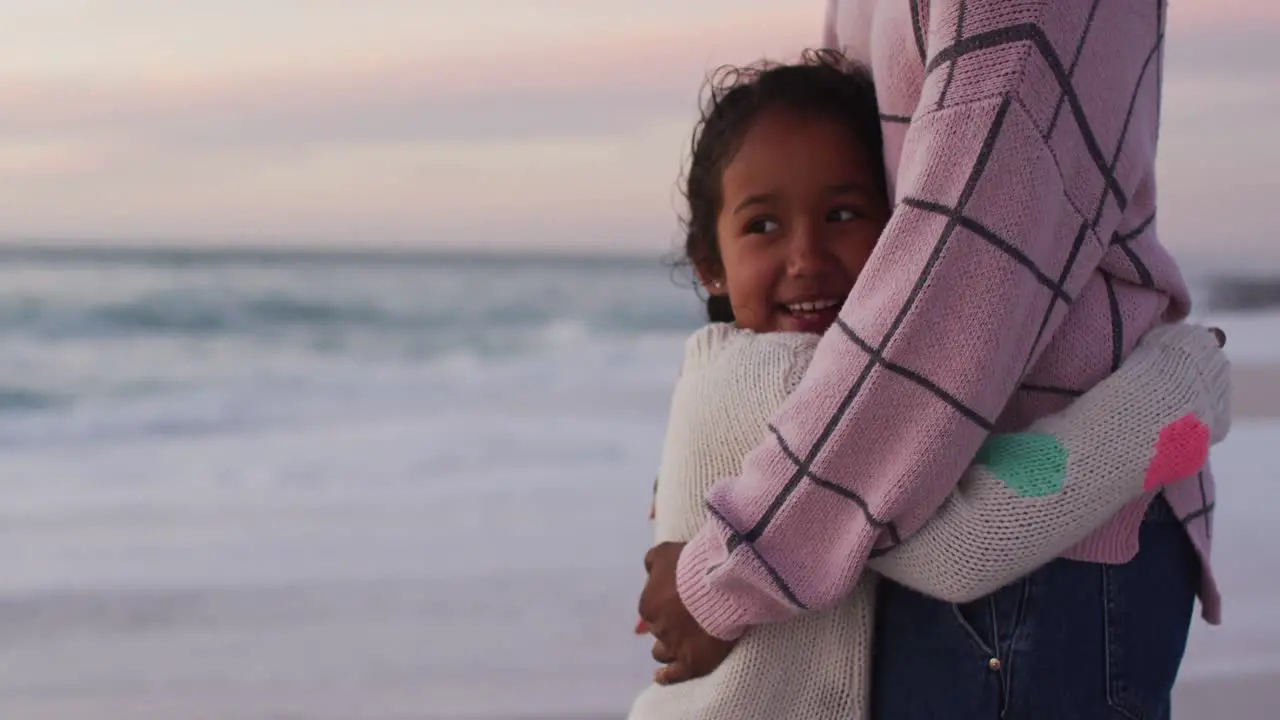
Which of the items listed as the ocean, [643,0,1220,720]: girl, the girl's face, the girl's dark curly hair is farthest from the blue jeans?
the ocean

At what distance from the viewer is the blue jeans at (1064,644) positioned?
1.10 metres

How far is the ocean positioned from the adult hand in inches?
27.7

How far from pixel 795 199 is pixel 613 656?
1782mm

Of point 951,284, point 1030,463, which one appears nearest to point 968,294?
point 951,284

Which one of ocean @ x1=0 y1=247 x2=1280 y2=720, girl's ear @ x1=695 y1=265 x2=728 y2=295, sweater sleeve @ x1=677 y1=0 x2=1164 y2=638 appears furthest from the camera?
ocean @ x1=0 y1=247 x2=1280 y2=720

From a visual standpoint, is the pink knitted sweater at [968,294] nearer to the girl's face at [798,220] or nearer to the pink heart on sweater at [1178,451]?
the pink heart on sweater at [1178,451]

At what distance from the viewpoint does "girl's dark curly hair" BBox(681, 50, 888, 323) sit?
1.42 m

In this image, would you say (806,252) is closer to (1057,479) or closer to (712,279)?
(712,279)

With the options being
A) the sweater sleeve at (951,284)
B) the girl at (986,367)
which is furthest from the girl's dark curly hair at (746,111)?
the sweater sleeve at (951,284)

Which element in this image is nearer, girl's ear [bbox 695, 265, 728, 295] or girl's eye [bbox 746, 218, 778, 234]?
girl's eye [bbox 746, 218, 778, 234]

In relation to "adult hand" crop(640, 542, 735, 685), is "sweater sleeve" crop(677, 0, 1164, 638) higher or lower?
higher

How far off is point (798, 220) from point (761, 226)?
6 centimetres

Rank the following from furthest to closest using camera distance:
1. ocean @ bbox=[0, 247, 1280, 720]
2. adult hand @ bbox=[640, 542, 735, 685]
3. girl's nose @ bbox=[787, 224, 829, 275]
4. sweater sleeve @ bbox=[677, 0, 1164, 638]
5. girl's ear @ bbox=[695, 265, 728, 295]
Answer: ocean @ bbox=[0, 247, 1280, 720] → girl's ear @ bbox=[695, 265, 728, 295] → girl's nose @ bbox=[787, 224, 829, 275] → adult hand @ bbox=[640, 542, 735, 685] → sweater sleeve @ bbox=[677, 0, 1164, 638]

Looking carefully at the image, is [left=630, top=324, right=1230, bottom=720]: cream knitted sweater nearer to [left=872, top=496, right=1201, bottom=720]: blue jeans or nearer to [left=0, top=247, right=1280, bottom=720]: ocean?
[left=872, top=496, right=1201, bottom=720]: blue jeans
